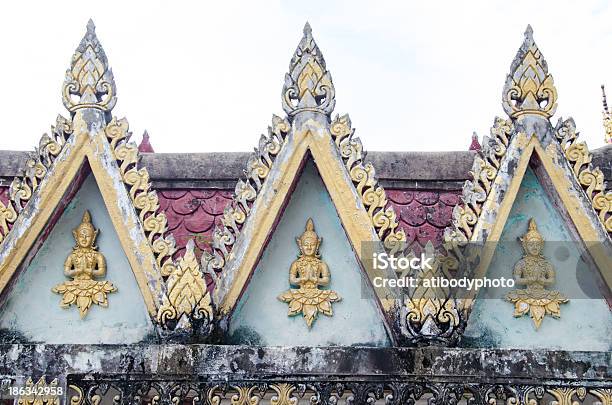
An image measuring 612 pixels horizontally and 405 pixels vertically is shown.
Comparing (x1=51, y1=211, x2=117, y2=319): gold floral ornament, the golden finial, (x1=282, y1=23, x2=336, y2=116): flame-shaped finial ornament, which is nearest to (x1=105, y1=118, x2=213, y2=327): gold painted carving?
(x1=51, y1=211, x2=117, y2=319): gold floral ornament

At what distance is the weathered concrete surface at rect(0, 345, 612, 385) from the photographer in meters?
6.60

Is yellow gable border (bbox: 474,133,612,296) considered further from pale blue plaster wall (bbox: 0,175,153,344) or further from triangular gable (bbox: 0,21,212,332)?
pale blue plaster wall (bbox: 0,175,153,344)

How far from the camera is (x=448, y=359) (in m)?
6.63

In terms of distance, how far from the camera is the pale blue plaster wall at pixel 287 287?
23.5 ft

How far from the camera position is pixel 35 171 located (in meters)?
7.39

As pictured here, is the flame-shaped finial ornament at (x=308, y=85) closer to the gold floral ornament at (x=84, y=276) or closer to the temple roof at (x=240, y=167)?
the temple roof at (x=240, y=167)

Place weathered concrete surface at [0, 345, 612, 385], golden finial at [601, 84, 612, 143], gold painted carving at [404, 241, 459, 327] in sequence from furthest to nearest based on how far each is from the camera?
golden finial at [601, 84, 612, 143]
gold painted carving at [404, 241, 459, 327]
weathered concrete surface at [0, 345, 612, 385]

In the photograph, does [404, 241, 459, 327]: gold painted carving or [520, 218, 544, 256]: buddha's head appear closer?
[404, 241, 459, 327]: gold painted carving

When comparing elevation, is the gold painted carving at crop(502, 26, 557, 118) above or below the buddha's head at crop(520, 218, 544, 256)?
above

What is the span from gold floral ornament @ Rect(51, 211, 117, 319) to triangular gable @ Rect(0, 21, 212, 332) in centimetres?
31

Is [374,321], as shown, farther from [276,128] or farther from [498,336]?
[276,128]

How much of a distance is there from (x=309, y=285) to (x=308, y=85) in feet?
5.35

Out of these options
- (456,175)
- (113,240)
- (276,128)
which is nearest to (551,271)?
(456,175)

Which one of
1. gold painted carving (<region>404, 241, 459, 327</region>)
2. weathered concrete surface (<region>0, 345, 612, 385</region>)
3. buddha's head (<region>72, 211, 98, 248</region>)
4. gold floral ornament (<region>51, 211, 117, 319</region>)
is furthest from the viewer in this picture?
buddha's head (<region>72, 211, 98, 248</region>)
